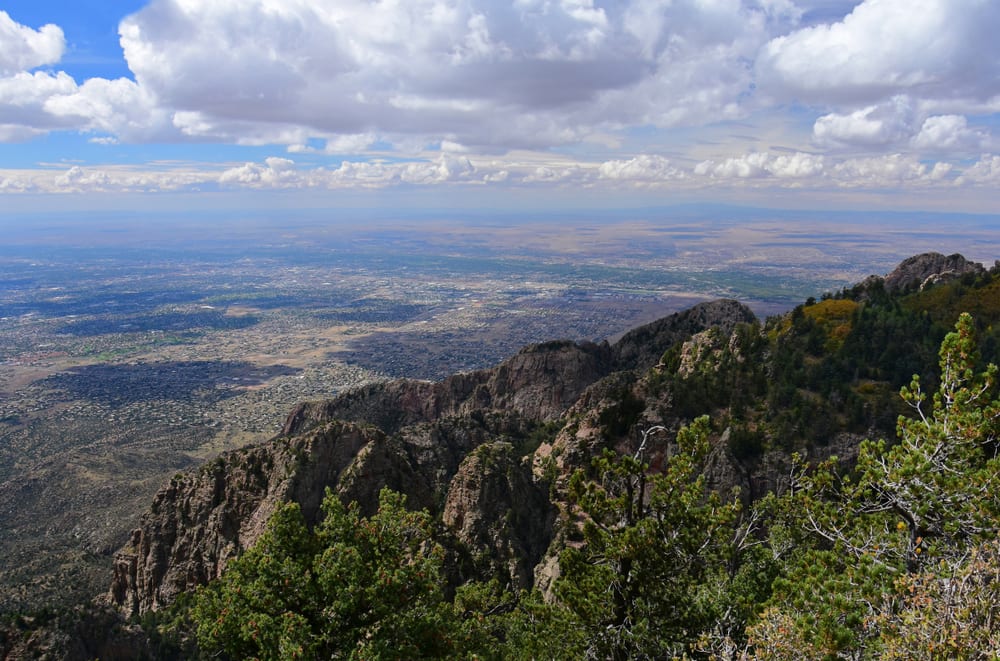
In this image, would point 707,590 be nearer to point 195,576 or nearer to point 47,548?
point 195,576

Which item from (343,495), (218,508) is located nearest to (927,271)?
(343,495)

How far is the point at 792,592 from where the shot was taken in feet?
41.3

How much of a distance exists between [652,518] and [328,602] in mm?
8394

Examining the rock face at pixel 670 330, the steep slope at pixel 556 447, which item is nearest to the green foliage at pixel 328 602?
the steep slope at pixel 556 447

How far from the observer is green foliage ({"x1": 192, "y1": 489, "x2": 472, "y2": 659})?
49.1ft

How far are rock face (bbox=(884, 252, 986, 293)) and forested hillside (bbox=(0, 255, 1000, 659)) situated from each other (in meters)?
0.26

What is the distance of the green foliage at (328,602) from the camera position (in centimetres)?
1496

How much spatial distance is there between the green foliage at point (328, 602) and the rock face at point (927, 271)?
2082 inches

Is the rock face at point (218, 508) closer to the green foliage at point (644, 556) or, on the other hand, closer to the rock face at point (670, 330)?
the green foliage at point (644, 556)

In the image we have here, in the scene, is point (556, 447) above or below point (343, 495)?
above

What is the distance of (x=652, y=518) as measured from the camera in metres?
15.0

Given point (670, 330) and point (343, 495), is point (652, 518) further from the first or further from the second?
point (670, 330)

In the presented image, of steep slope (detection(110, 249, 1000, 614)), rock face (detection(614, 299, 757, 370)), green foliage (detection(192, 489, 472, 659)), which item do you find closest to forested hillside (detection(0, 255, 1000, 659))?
green foliage (detection(192, 489, 472, 659))

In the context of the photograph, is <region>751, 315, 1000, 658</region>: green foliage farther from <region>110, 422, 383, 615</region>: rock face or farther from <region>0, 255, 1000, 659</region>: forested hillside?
<region>110, 422, 383, 615</region>: rock face
